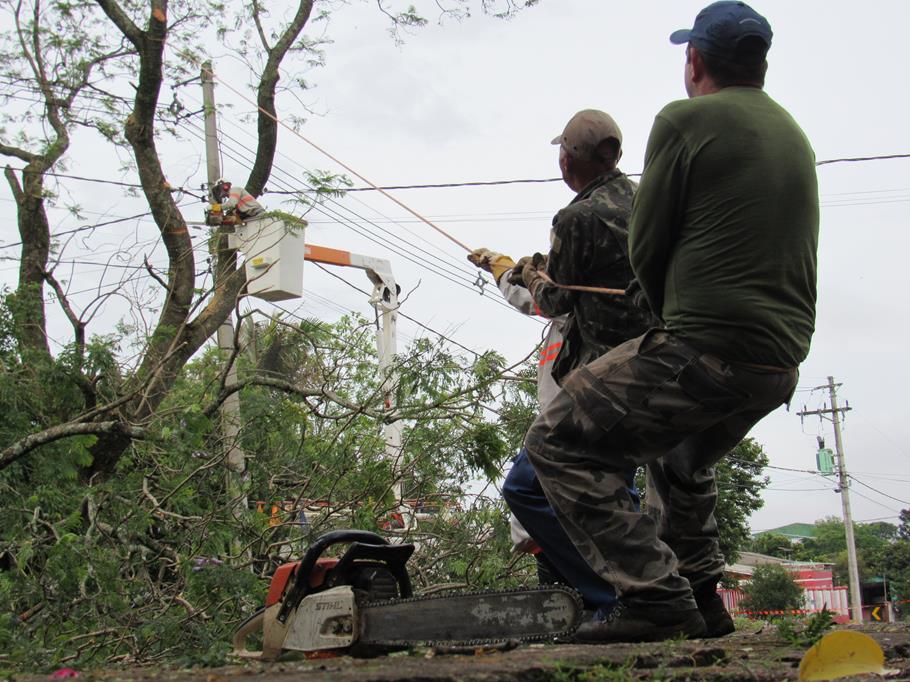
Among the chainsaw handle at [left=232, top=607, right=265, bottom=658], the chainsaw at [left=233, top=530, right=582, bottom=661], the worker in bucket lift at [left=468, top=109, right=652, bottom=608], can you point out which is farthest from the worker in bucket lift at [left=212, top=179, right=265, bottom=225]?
the chainsaw at [left=233, top=530, right=582, bottom=661]

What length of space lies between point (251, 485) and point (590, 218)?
3.39 m

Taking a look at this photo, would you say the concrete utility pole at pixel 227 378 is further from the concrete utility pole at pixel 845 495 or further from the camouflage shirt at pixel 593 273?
the concrete utility pole at pixel 845 495

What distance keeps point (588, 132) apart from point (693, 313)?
1.20m

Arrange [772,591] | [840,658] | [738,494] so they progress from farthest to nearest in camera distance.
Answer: [772,591] → [738,494] → [840,658]

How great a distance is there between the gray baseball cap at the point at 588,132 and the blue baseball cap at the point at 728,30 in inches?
29.8

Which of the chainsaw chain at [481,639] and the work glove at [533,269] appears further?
the work glove at [533,269]

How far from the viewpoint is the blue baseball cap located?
2850 mm

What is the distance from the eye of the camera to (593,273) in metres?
3.50

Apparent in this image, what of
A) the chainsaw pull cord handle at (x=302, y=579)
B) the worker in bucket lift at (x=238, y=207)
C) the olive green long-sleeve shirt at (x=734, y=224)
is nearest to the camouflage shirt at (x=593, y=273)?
the olive green long-sleeve shirt at (x=734, y=224)

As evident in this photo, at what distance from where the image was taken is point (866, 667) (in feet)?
7.25

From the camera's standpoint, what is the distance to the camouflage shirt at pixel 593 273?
3.43m

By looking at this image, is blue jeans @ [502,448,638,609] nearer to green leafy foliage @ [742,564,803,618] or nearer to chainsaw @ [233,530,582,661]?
chainsaw @ [233,530,582,661]

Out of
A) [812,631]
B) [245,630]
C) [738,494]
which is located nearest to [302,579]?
[245,630]

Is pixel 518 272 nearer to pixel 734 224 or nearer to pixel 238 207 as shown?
pixel 734 224
